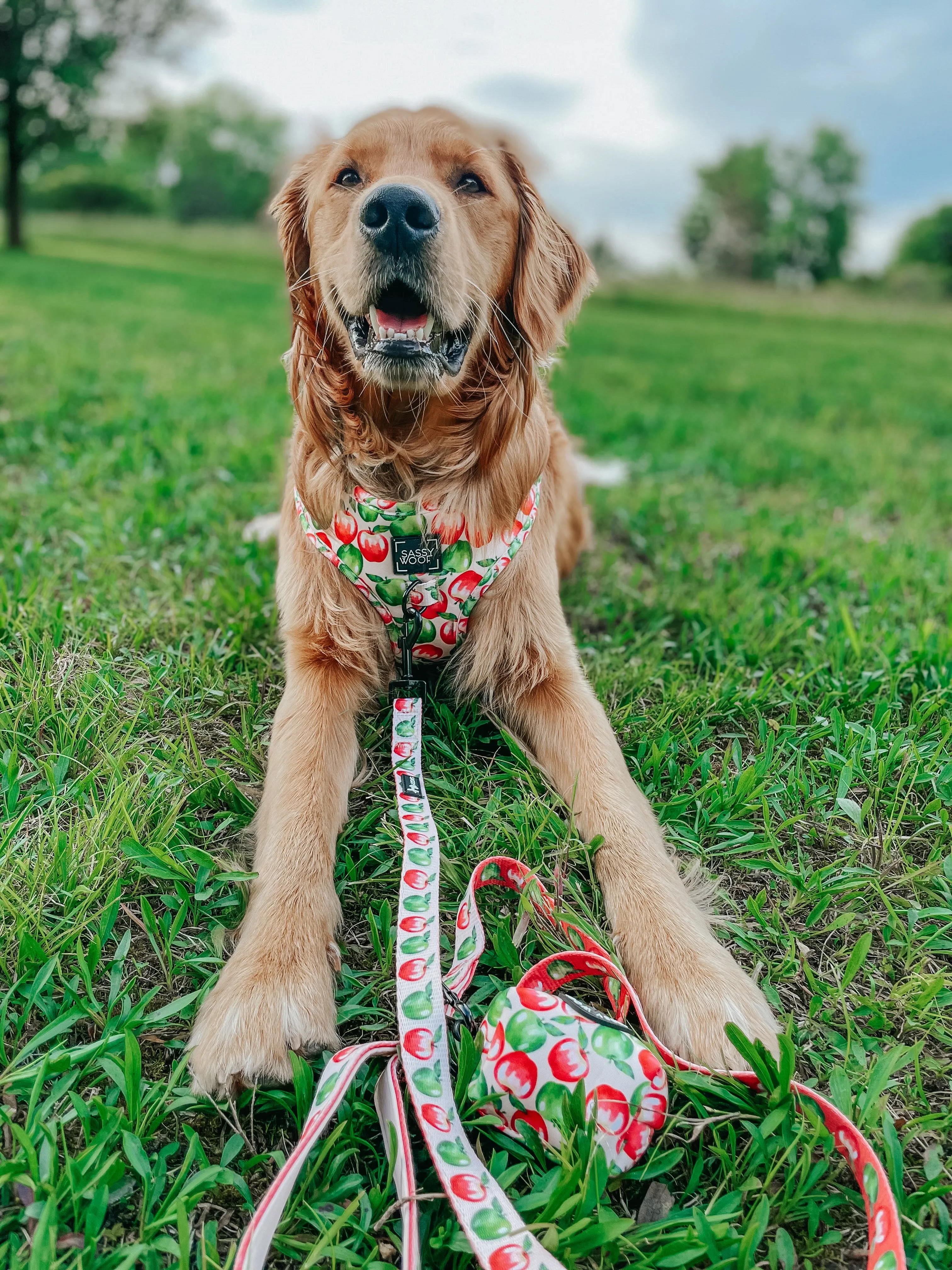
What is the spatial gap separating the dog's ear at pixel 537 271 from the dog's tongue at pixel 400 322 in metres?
0.40

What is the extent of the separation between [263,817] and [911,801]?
167cm

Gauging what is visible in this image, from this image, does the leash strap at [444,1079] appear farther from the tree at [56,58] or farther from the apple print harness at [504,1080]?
the tree at [56,58]

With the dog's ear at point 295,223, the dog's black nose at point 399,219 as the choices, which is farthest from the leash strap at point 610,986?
the dog's ear at point 295,223

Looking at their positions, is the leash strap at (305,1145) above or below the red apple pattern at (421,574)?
below

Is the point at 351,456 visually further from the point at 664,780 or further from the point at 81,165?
the point at 81,165

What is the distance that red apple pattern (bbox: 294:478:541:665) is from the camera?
2.30m

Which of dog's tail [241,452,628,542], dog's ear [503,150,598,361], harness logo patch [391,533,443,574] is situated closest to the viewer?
harness logo patch [391,533,443,574]

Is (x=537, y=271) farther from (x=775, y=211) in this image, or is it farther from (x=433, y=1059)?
(x=775, y=211)

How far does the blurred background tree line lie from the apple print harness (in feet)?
59.7

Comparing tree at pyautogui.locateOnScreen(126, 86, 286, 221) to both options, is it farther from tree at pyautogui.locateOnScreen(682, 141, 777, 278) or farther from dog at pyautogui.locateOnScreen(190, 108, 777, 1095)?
dog at pyautogui.locateOnScreen(190, 108, 777, 1095)

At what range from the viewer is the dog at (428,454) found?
196 centimetres

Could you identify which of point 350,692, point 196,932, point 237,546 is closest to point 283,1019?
point 196,932

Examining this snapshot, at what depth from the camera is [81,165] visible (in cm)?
4375

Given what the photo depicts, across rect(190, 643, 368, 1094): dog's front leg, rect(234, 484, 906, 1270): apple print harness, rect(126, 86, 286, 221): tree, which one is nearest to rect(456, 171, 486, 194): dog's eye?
rect(190, 643, 368, 1094): dog's front leg
